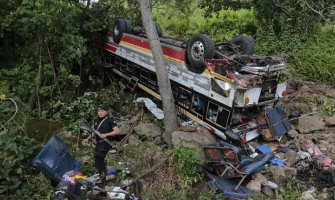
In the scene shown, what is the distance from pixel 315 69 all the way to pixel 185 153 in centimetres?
849

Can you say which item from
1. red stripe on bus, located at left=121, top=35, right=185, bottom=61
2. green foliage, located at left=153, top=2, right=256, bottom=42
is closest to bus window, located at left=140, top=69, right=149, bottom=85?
red stripe on bus, located at left=121, top=35, right=185, bottom=61

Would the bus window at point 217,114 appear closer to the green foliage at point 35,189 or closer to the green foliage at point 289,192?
the green foliage at point 289,192

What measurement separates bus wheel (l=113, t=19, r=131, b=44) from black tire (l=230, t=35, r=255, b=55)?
3.87 meters

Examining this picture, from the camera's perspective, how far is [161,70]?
9.22 metres

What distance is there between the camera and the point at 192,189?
7086 mm

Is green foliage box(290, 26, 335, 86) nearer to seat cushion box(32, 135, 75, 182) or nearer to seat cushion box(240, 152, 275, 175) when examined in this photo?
seat cushion box(240, 152, 275, 175)

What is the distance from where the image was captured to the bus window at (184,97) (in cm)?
975

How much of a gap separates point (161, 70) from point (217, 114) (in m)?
1.68

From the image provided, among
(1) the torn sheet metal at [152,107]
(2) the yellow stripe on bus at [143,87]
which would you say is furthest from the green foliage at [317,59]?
(1) the torn sheet metal at [152,107]

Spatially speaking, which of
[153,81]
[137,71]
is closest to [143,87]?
[137,71]

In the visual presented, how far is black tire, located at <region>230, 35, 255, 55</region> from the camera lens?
9805mm

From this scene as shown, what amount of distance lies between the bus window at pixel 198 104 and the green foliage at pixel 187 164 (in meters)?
2.21

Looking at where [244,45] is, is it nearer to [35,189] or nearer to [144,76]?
[144,76]

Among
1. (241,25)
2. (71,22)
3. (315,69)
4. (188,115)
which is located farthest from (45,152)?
(241,25)
